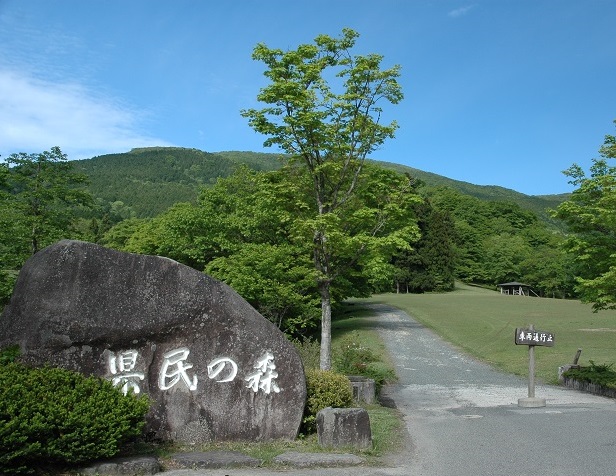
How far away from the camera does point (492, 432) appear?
10.1 m

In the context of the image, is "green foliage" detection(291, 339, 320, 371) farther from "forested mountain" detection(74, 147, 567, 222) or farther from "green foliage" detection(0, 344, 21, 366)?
"forested mountain" detection(74, 147, 567, 222)

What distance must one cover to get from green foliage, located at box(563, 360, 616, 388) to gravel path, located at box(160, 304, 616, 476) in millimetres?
590

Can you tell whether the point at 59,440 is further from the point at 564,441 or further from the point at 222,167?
the point at 222,167

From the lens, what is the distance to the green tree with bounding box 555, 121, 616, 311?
52.1ft

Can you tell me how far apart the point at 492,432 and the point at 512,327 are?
32.7 meters

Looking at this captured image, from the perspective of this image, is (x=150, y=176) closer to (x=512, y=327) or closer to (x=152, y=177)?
(x=152, y=177)

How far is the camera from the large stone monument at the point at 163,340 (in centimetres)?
808

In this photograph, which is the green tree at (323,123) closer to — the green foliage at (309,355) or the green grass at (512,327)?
the green foliage at (309,355)

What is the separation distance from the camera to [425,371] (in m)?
23.9

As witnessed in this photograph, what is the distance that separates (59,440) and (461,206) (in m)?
108

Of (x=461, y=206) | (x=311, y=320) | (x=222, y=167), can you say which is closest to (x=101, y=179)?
(x=222, y=167)

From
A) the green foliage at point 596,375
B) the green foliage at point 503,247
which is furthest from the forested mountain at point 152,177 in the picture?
the green foliage at point 596,375

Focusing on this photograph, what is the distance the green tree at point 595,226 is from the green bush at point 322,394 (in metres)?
9.15

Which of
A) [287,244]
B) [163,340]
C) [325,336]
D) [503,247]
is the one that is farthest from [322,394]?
[503,247]
